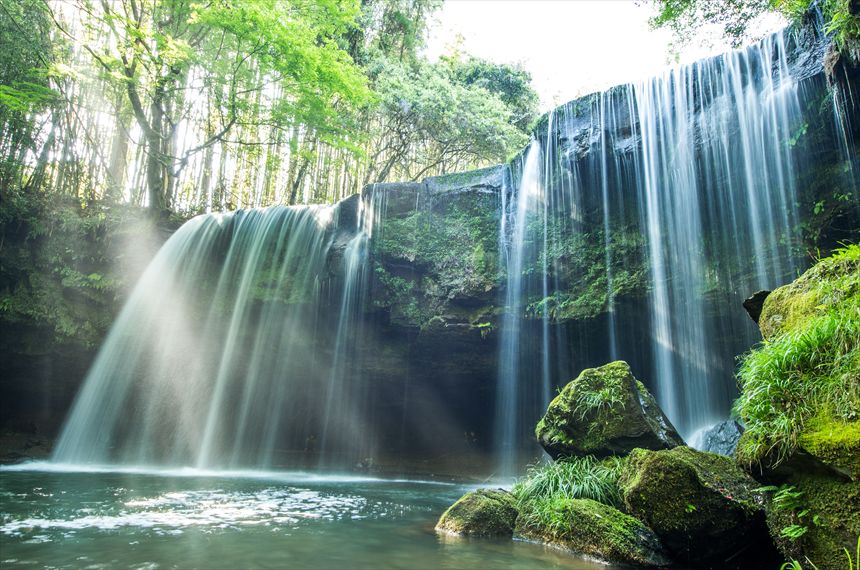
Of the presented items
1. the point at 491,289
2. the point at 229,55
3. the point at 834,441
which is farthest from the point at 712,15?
the point at 229,55

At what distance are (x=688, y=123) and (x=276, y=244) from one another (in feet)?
34.3

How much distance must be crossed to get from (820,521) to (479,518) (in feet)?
10.3

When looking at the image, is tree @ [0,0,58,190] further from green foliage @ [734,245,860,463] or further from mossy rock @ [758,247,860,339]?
green foliage @ [734,245,860,463]

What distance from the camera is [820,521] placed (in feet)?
11.0

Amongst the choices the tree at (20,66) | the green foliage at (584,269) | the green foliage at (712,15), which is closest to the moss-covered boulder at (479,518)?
the green foliage at (584,269)

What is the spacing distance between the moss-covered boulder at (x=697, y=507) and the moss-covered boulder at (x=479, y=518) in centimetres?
150

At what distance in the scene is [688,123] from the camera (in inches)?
400

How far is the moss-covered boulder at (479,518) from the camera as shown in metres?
5.48

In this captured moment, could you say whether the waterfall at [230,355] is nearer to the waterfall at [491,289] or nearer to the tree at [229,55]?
the waterfall at [491,289]

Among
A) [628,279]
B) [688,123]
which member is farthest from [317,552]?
[688,123]

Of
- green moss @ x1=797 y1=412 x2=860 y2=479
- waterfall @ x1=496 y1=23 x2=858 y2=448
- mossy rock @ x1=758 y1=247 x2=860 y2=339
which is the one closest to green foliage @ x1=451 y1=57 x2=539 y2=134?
waterfall @ x1=496 y1=23 x2=858 y2=448

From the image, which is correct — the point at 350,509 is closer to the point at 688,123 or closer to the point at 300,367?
the point at 300,367

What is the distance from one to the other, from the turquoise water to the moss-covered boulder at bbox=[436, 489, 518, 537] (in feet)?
0.83

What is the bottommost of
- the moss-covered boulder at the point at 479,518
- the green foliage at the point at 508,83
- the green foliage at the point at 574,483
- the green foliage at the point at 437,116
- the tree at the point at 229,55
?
the moss-covered boulder at the point at 479,518
